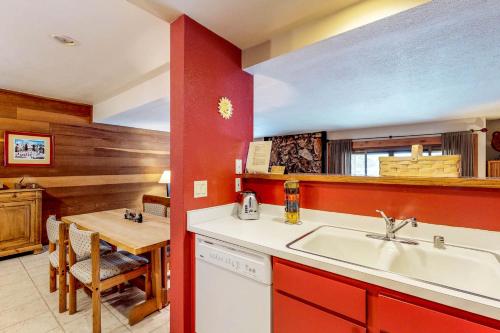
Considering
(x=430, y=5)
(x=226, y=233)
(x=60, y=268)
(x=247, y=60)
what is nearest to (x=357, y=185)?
(x=226, y=233)

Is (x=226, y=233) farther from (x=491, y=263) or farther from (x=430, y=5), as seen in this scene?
(x=430, y=5)

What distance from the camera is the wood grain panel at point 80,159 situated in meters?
3.49

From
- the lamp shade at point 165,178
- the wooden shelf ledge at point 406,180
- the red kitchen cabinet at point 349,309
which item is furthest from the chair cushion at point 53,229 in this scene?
the lamp shade at point 165,178

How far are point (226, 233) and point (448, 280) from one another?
1.08m

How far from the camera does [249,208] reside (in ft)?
5.71

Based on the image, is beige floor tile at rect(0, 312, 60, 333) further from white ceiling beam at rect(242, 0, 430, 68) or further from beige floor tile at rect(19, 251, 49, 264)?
white ceiling beam at rect(242, 0, 430, 68)

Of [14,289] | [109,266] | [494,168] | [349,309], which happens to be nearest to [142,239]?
[109,266]

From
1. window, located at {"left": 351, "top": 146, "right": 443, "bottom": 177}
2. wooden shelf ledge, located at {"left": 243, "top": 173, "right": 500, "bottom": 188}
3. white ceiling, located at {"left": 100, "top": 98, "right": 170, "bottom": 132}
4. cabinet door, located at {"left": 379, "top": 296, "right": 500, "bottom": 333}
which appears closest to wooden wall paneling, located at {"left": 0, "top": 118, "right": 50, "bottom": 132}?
white ceiling, located at {"left": 100, "top": 98, "right": 170, "bottom": 132}

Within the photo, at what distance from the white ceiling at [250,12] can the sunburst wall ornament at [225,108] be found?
1.58ft

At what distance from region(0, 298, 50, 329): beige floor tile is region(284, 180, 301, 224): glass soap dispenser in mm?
2275

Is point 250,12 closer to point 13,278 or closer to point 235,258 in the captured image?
point 235,258

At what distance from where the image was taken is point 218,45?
5.81 ft

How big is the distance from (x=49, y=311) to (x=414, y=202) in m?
2.95

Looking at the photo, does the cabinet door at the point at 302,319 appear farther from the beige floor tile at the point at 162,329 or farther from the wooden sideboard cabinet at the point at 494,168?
the wooden sideboard cabinet at the point at 494,168
